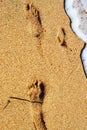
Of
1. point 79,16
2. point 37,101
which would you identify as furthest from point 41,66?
point 79,16

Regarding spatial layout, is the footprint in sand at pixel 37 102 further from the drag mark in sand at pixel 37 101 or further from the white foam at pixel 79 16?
the white foam at pixel 79 16

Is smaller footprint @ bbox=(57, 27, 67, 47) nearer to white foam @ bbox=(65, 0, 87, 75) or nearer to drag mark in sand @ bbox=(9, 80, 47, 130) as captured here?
white foam @ bbox=(65, 0, 87, 75)

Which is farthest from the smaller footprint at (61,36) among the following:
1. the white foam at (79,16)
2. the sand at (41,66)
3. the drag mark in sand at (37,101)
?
the drag mark in sand at (37,101)

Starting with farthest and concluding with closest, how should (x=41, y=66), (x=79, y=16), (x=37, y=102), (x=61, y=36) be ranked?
1. (x=79, y=16)
2. (x=61, y=36)
3. (x=41, y=66)
4. (x=37, y=102)

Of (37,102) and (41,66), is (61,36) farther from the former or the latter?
(37,102)

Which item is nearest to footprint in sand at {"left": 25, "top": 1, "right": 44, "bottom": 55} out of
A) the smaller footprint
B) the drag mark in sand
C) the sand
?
the sand

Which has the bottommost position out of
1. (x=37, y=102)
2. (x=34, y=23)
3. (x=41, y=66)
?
(x=37, y=102)
